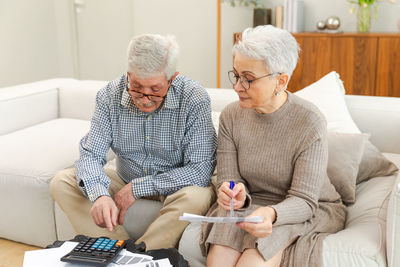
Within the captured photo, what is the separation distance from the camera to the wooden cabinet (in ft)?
12.1

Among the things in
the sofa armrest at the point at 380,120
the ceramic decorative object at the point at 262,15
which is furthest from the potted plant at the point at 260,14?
the sofa armrest at the point at 380,120

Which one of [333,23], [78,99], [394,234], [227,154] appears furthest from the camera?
[333,23]

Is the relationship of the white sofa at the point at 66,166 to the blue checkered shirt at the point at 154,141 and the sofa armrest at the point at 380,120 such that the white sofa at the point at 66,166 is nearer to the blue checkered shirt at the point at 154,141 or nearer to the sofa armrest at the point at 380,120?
the sofa armrest at the point at 380,120

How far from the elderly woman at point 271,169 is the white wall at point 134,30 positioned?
2.82m

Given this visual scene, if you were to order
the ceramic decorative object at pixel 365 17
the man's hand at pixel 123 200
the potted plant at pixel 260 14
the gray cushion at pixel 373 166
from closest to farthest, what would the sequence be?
the man's hand at pixel 123 200 < the gray cushion at pixel 373 166 < the ceramic decorative object at pixel 365 17 < the potted plant at pixel 260 14

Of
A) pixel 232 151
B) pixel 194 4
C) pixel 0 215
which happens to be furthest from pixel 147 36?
pixel 194 4

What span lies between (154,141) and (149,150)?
5 centimetres

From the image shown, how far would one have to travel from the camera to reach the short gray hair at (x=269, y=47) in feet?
5.08

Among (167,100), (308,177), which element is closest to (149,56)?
(167,100)

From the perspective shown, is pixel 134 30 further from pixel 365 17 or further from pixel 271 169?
pixel 271 169

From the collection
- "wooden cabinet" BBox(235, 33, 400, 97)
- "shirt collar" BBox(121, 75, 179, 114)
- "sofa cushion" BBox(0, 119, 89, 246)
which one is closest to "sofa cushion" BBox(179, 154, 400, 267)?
"shirt collar" BBox(121, 75, 179, 114)

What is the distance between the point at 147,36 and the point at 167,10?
3.25m

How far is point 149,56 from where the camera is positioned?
1.72 m

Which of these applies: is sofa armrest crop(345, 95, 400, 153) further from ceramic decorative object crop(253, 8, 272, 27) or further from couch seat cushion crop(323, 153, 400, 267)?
ceramic decorative object crop(253, 8, 272, 27)
